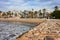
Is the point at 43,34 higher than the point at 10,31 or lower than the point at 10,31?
higher

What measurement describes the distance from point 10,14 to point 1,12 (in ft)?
10.9

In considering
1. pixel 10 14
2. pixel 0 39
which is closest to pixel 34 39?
pixel 0 39

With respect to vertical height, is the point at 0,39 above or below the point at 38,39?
below

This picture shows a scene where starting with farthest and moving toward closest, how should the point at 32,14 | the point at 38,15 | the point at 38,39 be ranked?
the point at 38,15
the point at 32,14
the point at 38,39

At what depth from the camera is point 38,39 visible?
4.89 metres

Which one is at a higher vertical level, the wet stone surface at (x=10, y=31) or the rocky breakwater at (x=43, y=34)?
the rocky breakwater at (x=43, y=34)

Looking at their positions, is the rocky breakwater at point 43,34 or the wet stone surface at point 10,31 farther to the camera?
the wet stone surface at point 10,31

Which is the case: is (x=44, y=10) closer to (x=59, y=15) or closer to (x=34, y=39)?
(x=59, y=15)

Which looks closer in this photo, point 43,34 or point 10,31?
point 43,34

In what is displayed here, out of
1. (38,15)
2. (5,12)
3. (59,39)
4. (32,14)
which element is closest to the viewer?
(59,39)

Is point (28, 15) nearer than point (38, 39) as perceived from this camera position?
No

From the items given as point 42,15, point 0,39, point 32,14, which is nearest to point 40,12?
point 42,15

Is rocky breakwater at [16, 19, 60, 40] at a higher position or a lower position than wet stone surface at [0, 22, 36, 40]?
higher

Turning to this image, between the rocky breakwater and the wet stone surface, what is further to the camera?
the wet stone surface
